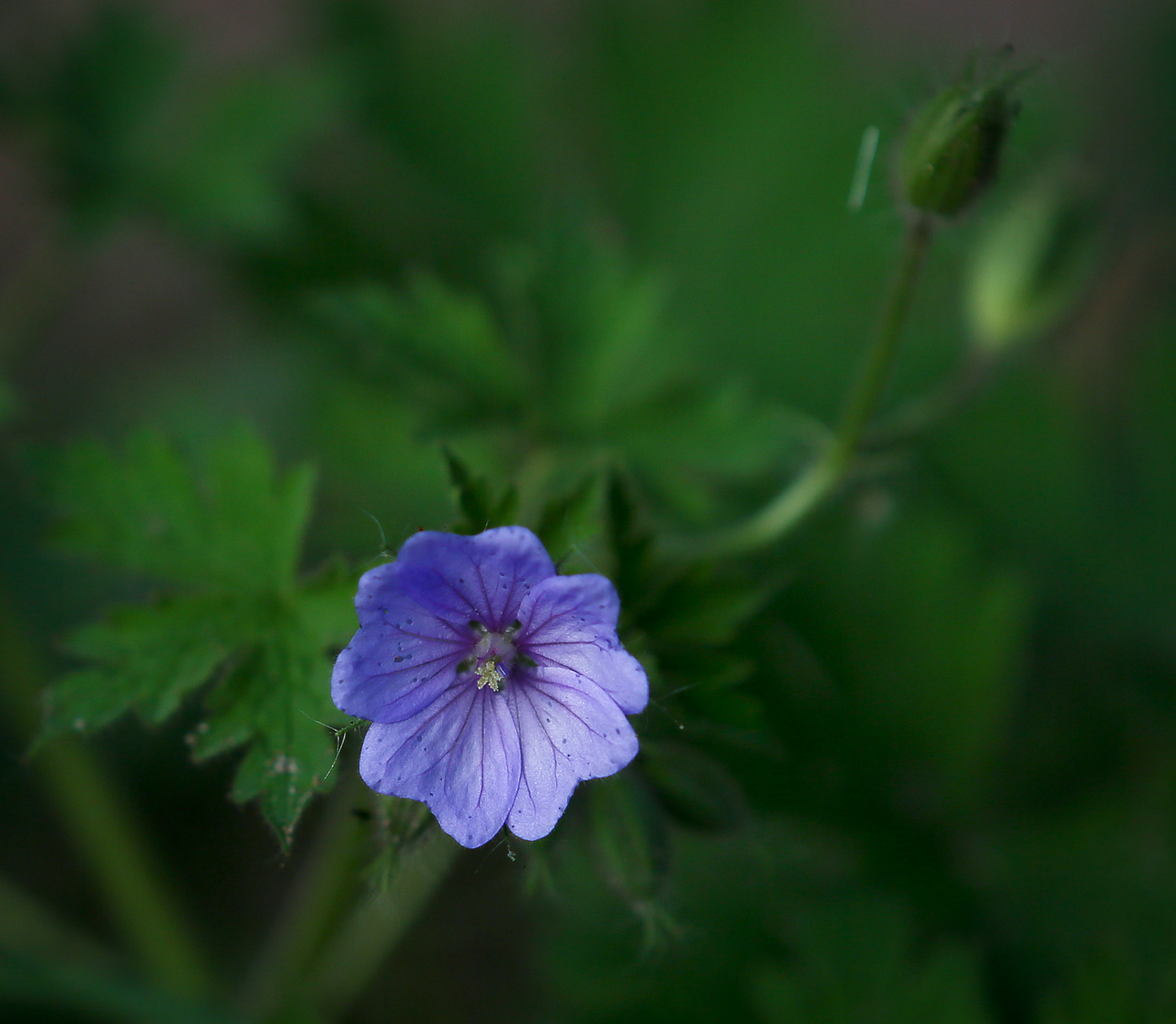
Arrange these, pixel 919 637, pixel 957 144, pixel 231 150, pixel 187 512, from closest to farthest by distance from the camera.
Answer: pixel 957 144, pixel 187 512, pixel 919 637, pixel 231 150

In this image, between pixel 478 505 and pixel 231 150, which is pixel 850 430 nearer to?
pixel 478 505

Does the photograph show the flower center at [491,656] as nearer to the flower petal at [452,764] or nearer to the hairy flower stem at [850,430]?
the flower petal at [452,764]

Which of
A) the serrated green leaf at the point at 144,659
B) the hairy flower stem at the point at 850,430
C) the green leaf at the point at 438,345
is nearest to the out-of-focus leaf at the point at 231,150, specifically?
the green leaf at the point at 438,345

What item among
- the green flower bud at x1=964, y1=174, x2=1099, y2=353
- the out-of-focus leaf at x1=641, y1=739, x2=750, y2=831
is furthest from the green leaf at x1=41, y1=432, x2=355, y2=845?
the green flower bud at x1=964, y1=174, x2=1099, y2=353

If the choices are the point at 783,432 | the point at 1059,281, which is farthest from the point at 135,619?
the point at 1059,281

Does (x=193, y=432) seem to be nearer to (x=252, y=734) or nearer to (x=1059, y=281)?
(x=252, y=734)

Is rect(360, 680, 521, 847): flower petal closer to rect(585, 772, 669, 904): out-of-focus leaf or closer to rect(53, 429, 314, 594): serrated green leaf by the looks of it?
rect(585, 772, 669, 904): out-of-focus leaf

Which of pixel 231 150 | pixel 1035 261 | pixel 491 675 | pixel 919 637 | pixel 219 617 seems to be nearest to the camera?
pixel 491 675

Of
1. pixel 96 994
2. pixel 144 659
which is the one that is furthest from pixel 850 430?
pixel 96 994
